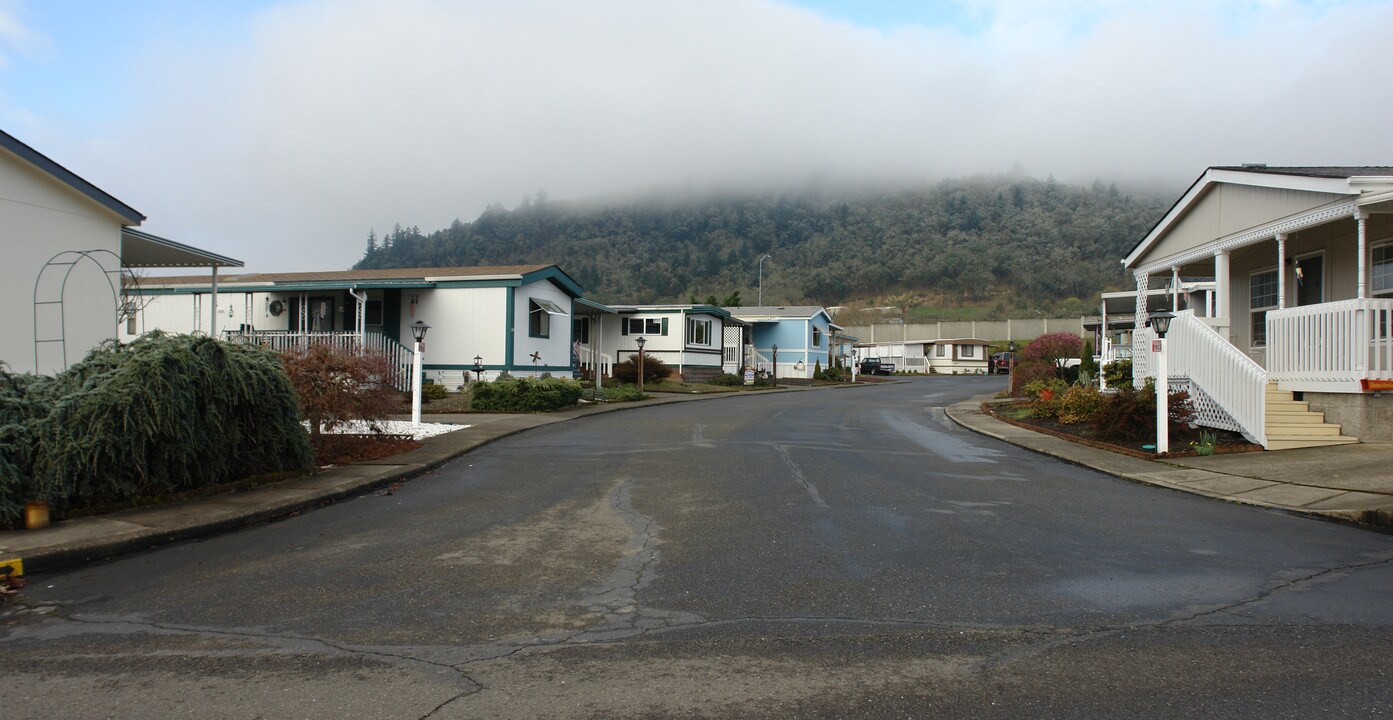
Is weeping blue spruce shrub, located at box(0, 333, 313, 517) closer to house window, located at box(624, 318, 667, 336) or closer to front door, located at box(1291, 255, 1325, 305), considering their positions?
front door, located at box(1291, 255, 1325, 305)

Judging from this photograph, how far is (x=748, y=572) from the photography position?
6508 millimetres

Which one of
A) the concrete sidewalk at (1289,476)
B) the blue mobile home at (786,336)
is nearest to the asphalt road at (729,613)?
the concrete sidewalk at (1289,476)

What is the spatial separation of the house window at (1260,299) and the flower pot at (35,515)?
20868 millimetres

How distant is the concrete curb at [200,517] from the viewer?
22.9 ft

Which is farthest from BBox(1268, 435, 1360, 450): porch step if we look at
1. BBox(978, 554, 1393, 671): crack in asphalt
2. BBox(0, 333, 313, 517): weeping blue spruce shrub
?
BBox(0, 333, 313, 517): weeping blue spruce shrub

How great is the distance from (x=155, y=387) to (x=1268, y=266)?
20394mm

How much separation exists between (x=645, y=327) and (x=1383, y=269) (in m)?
30.2

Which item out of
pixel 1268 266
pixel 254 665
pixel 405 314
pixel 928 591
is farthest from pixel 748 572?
pixel 405 314

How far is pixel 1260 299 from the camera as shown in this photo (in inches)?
734

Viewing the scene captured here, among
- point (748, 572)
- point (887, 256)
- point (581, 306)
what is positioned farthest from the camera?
point (887, 256)

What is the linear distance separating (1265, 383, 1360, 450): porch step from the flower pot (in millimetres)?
15895

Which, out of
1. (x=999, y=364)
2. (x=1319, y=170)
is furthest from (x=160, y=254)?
(x=999, y=364)

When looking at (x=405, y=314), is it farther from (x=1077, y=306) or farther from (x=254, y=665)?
(x=1077, y=306)

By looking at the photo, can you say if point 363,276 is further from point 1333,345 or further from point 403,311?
point 1333,345
